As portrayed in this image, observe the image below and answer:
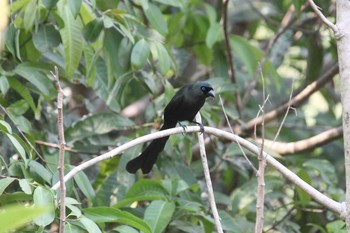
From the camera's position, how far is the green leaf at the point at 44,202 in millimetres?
2713

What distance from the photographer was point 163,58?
13.4 ft

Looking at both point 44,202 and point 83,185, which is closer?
point 44,202

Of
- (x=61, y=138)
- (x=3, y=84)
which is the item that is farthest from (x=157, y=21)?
(x=61, y=138)

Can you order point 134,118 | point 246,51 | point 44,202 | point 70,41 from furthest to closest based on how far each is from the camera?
point 134,118 < point 246,51 < point 70,41 < point 44,202

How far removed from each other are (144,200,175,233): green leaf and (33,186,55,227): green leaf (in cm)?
95

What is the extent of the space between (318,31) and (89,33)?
2.52m

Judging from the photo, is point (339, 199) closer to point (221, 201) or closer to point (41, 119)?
point (221, 201)

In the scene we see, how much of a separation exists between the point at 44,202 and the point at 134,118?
3.51 meters

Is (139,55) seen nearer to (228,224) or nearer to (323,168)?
(228,224)

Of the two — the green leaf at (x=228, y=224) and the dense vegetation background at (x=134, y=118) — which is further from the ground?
the dense vegetation background at (x=134, y=118)

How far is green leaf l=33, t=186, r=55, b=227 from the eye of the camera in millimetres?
2713

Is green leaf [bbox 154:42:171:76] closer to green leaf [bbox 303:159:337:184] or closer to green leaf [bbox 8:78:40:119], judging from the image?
green leaf [bbox 8:78:40:119]

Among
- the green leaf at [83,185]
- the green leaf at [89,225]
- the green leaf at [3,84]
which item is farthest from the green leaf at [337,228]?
the green leaf at [3,84]

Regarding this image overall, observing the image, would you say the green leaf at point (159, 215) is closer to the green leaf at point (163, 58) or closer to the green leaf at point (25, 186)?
the green leaf at point (163, 58)
